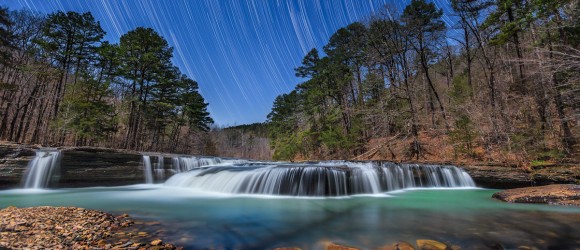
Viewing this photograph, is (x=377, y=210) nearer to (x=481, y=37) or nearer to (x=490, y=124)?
(x=490, y=124)

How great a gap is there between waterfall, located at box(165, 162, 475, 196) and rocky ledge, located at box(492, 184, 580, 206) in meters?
4.07

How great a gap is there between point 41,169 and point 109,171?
7.50 ft

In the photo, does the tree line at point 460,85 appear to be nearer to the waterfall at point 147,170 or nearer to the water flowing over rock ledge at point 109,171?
the water flowing over rock ledge at point 109,171

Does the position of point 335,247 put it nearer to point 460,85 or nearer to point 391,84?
point 391,84

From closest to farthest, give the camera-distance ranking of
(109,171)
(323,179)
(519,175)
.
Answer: (323,179) < (519,175) < (109,171)

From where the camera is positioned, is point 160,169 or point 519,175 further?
point 160,169

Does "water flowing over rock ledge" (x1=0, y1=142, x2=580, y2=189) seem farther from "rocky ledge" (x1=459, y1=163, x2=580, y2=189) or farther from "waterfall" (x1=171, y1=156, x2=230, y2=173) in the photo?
"waterfall" (x1=171, y1=156, x2=230, y2=173)

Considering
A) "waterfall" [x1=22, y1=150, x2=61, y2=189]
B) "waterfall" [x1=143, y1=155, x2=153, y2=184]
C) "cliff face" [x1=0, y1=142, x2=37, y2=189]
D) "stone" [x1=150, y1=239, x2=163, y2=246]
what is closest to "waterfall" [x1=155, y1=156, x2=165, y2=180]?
"waterfall" [x1=143, y1=155, x2=153, y2=184]

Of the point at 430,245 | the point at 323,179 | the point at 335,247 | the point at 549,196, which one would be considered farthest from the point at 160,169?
the point at 549,196

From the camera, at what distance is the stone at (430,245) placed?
373 cm

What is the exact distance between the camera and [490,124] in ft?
44.4

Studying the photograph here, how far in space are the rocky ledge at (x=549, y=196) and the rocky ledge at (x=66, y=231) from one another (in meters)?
9.14

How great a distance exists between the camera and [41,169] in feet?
34.5

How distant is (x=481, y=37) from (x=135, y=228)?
23238 mm
